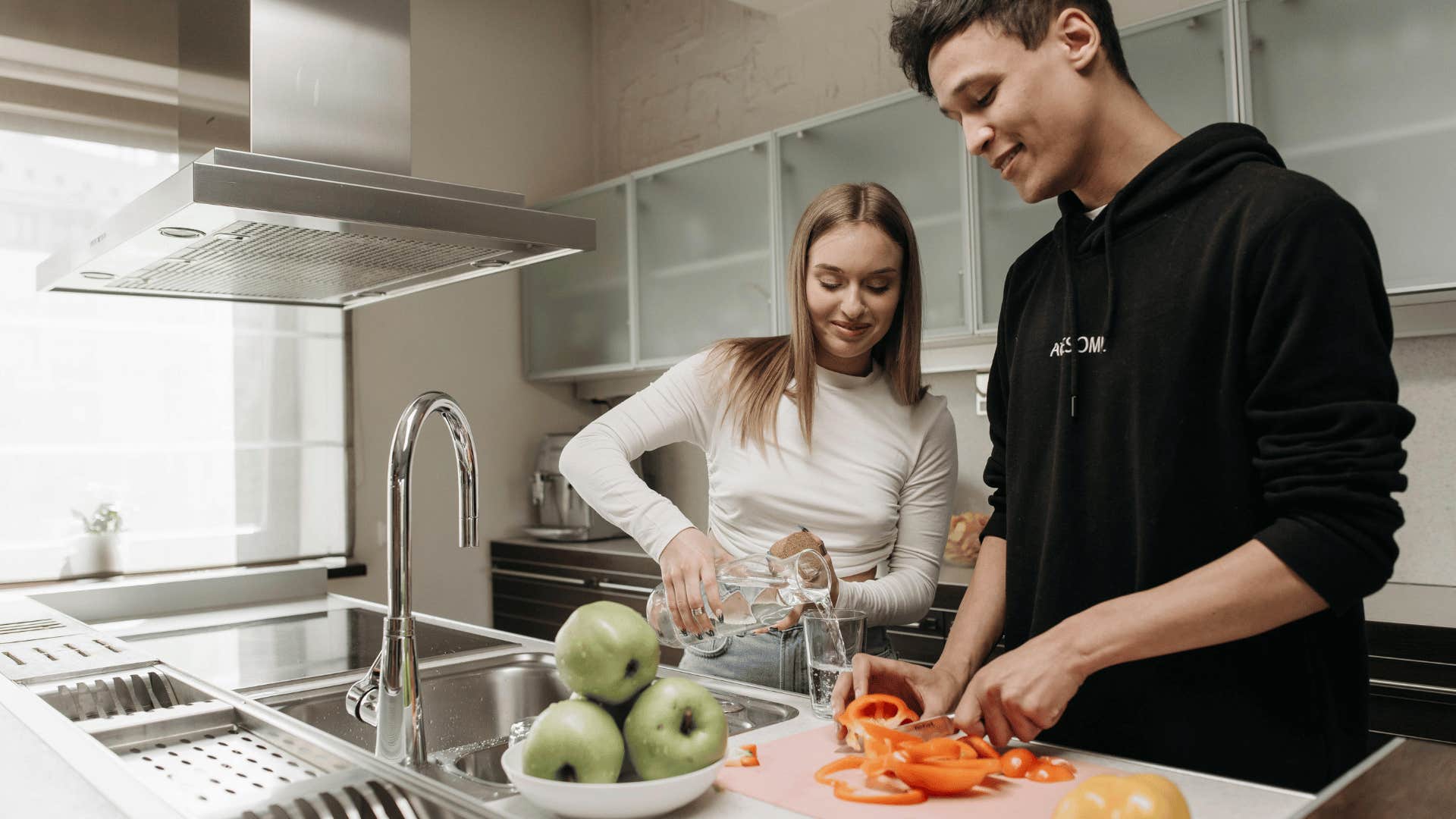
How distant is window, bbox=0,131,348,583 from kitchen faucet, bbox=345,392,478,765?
7.73ft

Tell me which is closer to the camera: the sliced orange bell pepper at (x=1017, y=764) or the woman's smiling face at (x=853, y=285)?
the sliced orange bell pepper at (x=1017, y=764)

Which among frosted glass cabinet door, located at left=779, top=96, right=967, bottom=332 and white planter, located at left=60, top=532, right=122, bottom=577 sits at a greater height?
frosted glass cabinet door, located at left=779, top=96, right=967, bottom=332

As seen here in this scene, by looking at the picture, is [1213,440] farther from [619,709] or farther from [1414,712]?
[1414,712]

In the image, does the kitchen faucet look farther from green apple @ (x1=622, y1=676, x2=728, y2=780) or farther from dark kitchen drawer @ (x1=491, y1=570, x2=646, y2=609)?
dark kitchen drawer @ (x1=491, y1=570, x2=646, y2=609)

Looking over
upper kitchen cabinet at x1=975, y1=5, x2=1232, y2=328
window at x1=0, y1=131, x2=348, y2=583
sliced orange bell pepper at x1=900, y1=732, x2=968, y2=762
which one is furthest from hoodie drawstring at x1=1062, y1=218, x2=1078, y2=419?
window at x1=0, y1=131, x2=348, y2=583

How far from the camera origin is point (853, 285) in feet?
5.22

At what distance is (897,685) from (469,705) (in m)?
0.75

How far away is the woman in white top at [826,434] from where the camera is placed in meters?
1.59

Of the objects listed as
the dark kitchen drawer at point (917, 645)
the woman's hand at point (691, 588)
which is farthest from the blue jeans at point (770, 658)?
the dark kitchen drawer at point (917, 645)

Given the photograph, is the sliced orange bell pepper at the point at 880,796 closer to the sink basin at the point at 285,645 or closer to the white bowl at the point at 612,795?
the white bowl at the point at 612,795

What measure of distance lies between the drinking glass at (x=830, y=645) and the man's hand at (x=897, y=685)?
0.09 feet

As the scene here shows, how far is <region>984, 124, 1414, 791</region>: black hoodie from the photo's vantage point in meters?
0.89

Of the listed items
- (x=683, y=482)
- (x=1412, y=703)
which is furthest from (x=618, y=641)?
(x=683, y=482)

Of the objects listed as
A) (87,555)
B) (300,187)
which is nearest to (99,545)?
(87,555)
